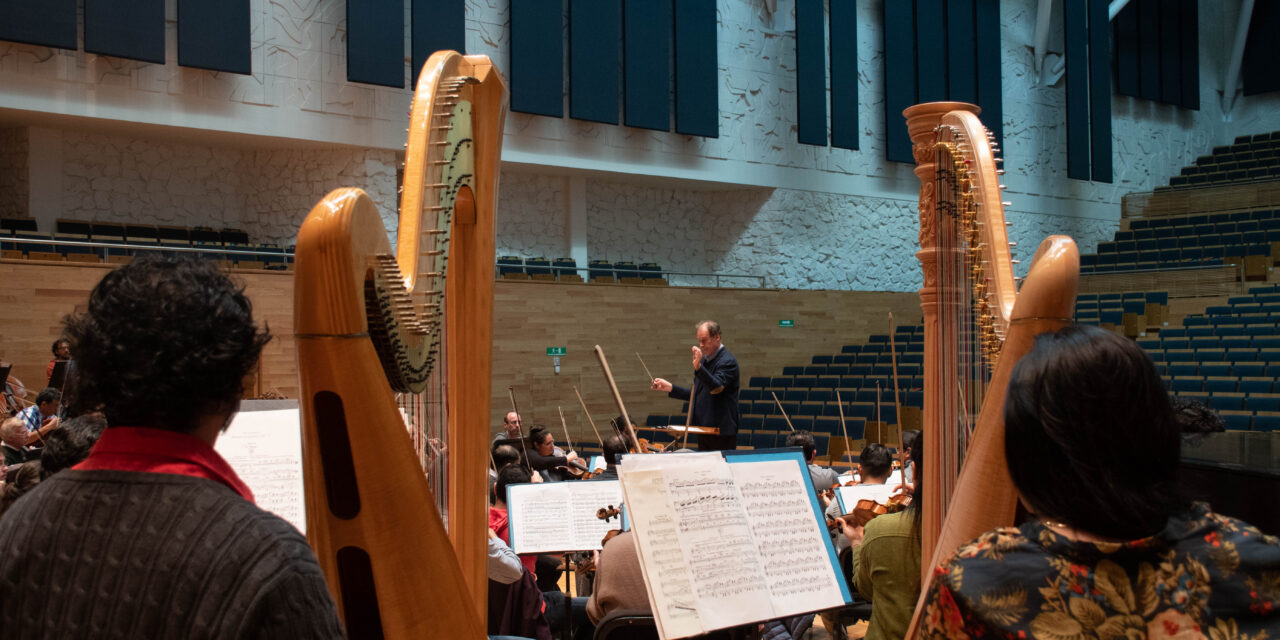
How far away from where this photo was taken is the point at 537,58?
40.8 ft

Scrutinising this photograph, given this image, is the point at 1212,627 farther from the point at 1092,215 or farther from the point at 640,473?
the point at 1092,215

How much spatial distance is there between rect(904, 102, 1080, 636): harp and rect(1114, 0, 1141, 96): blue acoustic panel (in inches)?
657

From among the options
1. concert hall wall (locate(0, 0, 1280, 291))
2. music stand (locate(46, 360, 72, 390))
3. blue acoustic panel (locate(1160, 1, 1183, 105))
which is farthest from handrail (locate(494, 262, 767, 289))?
blue acoustic panel (locate(1160, 1, 1183, 105))

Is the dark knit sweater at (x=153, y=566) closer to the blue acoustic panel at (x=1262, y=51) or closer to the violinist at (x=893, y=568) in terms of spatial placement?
the violinist at (x=893, y=568)

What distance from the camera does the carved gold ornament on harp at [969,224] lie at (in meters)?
1.85

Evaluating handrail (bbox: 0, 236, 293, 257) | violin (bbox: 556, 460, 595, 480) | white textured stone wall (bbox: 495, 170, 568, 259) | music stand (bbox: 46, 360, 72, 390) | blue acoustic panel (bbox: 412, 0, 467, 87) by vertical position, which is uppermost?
blue acoustic panel (bbox: 412, 0, 467, 87)

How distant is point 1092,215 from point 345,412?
1758cm

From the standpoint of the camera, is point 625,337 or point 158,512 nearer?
point 158,512

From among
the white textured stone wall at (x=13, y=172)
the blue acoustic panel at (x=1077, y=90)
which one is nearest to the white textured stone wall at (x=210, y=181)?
the white textured stone wall at (x=13, y=172)

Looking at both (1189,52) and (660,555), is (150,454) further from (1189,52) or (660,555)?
(1189,52)

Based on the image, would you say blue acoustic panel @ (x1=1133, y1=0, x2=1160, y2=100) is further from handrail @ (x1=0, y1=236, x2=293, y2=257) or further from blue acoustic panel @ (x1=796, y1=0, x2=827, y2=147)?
handrail @ (x1=0, y1=236, x2=293, y2=257)

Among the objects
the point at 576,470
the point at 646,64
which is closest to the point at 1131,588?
the point at 576,470

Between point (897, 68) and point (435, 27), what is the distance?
6895 millimetres

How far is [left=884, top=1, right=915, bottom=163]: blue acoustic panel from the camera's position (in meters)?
14.8
